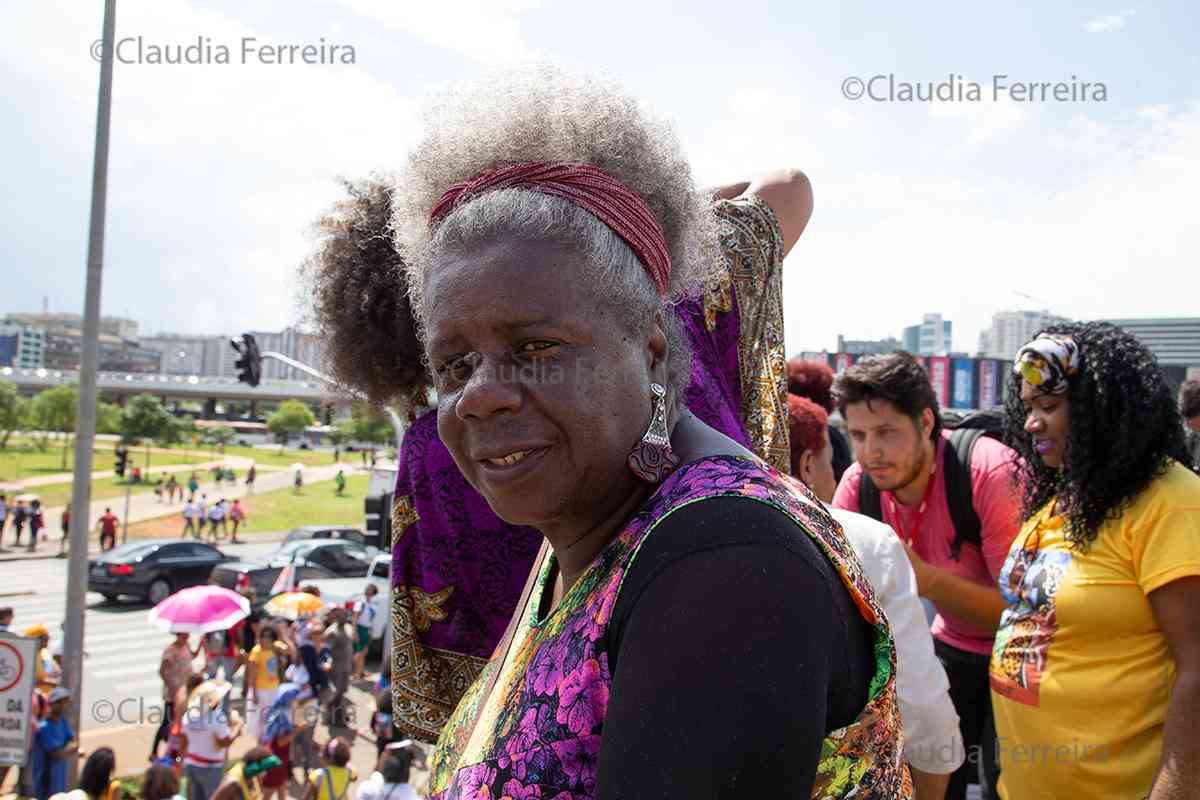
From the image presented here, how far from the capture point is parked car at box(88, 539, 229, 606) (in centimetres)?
2012

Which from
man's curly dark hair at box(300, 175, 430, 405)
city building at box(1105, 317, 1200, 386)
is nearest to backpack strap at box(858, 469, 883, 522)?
man's curly dark hair at box(300, 175, 430, 405)

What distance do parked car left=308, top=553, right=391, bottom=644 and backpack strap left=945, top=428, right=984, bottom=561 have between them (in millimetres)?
12555

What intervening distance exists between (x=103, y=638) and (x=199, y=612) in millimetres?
7951

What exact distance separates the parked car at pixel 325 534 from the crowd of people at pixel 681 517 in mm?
→ 22161

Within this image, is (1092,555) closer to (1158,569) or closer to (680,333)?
(1158,569)

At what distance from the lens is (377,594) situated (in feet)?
49.8

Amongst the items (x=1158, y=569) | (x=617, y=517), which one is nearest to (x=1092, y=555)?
(x=1158, y=569)

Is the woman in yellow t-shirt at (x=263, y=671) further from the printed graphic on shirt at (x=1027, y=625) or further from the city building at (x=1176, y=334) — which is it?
the city building at (x=1176, y=334)

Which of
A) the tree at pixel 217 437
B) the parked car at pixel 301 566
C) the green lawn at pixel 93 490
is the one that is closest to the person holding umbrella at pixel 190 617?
the parked car at pixel 301 566

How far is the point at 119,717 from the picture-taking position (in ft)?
39.8

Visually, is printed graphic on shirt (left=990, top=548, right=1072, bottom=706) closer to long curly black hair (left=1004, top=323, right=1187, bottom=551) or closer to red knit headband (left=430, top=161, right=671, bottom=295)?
long curly black hair (left=1004, top=323, right=1187, bottom=551)

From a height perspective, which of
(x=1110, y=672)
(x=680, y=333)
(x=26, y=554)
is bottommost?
(x=26, y=554)

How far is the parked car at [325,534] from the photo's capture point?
78.2 feet

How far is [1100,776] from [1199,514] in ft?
2.56
